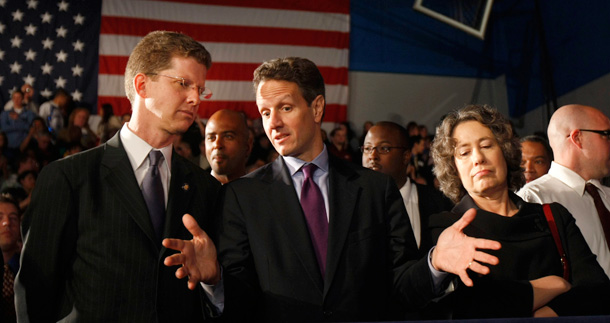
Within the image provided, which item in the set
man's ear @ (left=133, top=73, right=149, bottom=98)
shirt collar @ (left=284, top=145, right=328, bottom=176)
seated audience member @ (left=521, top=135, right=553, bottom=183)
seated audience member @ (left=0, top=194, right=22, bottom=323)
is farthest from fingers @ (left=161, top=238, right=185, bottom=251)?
seated audience member @ (left=521, top=135, right=553, bottom=183)

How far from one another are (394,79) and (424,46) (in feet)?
2.49

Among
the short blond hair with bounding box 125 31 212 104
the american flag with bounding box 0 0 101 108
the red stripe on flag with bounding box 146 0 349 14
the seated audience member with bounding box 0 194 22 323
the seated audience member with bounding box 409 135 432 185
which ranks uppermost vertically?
the red stripe on flag with bounding box 146 0 349 14

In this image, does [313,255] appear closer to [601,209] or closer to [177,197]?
[177,197]

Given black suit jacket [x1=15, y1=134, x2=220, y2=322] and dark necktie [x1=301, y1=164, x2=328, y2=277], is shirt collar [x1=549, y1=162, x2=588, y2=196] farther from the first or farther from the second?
black suit jacket [x1=15, y1=134, x2=220, y2=322]

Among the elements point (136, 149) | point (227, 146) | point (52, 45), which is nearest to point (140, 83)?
point (136, 149)

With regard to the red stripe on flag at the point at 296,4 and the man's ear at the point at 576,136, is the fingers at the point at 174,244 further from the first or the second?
the red stripe on flag at the point at 296,4

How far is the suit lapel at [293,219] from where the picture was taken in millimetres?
1771

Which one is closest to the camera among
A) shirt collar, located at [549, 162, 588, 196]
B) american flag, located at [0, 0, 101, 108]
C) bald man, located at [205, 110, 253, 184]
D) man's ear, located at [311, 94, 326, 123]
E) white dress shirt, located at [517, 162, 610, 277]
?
man's ear, located at [311, 94, 326, 123]

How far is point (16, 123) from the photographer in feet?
24.0

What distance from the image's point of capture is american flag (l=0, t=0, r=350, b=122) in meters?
8.86

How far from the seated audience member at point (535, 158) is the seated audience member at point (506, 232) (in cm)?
168

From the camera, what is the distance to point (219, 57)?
30.3 feet

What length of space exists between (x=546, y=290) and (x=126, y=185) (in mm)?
1342

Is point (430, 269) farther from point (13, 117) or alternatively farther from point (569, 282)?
point (13, 117)
